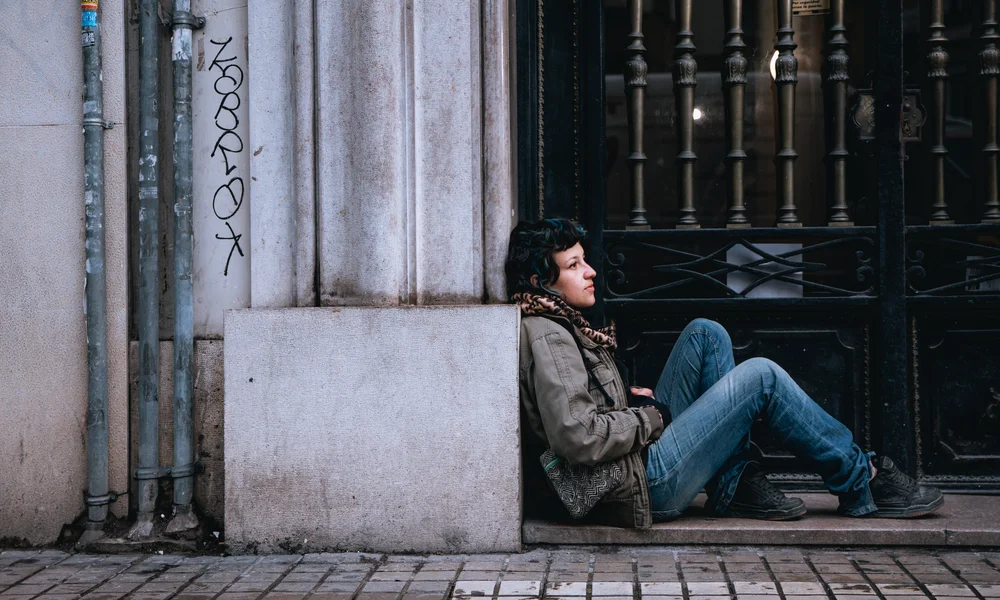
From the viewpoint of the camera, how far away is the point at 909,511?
165 inches

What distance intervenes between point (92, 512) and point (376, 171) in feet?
6.56

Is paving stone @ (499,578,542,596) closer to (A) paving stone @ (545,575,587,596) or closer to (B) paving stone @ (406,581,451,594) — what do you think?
(A) paving stone @ (545,575,587,596)

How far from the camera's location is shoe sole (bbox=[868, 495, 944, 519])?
4.19 m

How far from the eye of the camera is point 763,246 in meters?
4.96

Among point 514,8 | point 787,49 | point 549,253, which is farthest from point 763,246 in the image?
point 514,8

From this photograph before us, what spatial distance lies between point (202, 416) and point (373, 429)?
92 cm

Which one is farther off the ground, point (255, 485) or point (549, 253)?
point (549, 253)

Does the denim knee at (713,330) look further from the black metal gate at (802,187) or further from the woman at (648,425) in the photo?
the black metal gate at (802,187)

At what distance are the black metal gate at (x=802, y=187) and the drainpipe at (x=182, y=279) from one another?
1550 millimetres

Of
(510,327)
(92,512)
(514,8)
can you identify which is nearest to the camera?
(510,327)

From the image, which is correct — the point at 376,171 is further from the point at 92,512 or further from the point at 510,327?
the point at 92,512

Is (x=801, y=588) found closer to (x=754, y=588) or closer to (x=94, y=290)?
(x=754, y=588)

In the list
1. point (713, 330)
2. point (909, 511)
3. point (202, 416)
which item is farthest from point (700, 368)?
point (202, 416)

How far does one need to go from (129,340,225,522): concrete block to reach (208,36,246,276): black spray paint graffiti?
0.44 meters
